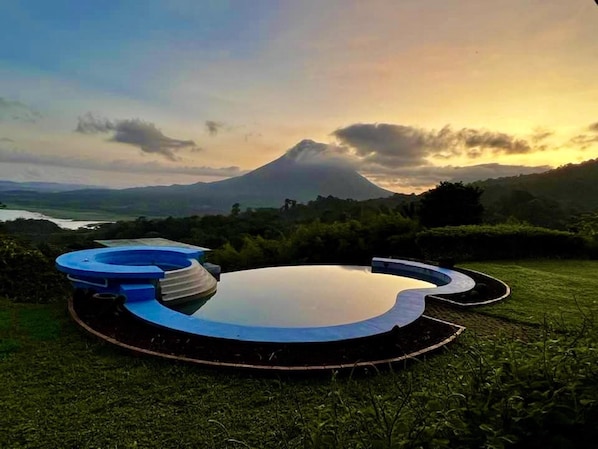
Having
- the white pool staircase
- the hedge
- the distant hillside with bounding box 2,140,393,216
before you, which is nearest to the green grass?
the hedge

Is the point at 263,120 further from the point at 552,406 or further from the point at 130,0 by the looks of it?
the point at 552,406

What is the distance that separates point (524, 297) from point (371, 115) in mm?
8520

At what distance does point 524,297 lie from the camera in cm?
770

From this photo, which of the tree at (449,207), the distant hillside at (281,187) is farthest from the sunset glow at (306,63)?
the distant hillside at (281,187)

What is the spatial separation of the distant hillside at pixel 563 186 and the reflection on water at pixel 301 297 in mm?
31288

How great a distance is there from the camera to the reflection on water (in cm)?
643

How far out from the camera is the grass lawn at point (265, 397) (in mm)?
1691

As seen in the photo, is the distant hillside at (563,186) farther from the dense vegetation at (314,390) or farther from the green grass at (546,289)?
the dense vegetation at (314,390)

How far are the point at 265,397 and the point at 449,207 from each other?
1424cm

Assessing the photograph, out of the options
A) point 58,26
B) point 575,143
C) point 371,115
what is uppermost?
point 58,26

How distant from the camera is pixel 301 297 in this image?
305 inches

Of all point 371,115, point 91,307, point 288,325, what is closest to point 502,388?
point 288,325

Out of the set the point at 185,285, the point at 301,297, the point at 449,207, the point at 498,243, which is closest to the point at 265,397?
the point at 301,297

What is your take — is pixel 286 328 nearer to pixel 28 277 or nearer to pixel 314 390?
pixel 314 390
